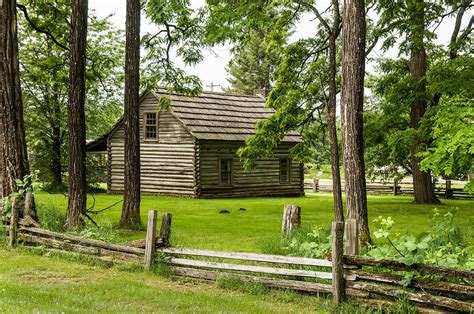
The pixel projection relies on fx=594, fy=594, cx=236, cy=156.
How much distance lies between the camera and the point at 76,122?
15156mm

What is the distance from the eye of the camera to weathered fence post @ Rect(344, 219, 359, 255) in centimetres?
834

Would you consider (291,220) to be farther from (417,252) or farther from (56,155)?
(56,155)

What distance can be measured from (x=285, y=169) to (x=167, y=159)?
802 centimetres

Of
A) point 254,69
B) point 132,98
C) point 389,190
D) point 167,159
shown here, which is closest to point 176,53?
point 132,98

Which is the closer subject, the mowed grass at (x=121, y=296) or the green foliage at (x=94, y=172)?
the mowed grass at (x=121, y=296)

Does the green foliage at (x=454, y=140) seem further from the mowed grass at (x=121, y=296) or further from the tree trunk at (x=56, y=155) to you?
the tree trunk at (x=56, y=155)

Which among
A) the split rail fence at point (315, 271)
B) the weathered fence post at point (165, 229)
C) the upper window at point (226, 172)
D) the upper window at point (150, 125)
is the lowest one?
the split rail fence at point (315, 271)

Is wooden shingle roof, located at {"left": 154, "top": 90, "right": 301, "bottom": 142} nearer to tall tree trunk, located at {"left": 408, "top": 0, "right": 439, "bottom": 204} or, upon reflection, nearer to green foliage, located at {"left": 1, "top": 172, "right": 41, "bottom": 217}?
A: tall tree trunk, located at {"left": 408, "top": 0, "right": 439, "bottom": 204}

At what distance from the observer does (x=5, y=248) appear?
13.8 meters

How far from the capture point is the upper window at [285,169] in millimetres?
38250

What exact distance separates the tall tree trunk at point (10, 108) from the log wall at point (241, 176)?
59.2 feet

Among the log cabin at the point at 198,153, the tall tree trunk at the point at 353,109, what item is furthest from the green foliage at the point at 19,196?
the log cabin at the point at 198,153

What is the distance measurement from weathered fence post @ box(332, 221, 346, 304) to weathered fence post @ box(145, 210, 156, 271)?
367 centimetres

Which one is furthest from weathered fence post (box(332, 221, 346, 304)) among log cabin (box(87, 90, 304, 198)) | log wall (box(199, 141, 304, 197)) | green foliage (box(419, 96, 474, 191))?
log wall (box(199, 141, 304, 197))
